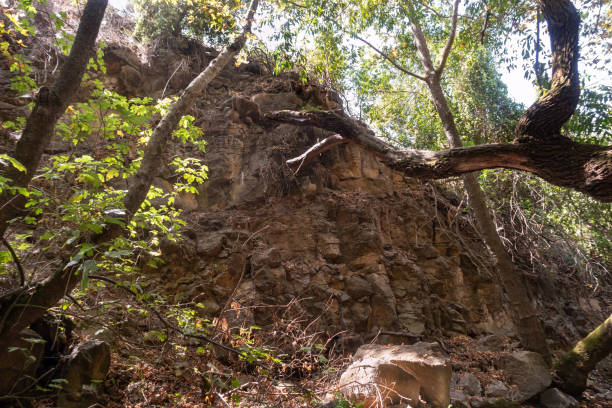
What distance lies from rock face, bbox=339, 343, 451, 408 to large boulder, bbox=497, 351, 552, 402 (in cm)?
143

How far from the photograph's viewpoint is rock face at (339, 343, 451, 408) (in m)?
3.80

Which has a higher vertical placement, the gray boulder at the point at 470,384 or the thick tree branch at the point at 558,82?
the thick tree branch at the point at 558,82

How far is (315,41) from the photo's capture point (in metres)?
7.03

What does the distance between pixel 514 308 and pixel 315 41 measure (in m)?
6.55

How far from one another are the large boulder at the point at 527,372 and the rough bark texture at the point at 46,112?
6.32 m

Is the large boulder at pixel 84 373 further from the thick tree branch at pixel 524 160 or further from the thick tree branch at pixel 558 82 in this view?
the thick tree branch at pixel 558 82

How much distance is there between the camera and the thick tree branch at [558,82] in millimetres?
2840

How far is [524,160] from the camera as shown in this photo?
298cm

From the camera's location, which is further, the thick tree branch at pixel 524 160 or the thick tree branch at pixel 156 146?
the thick tree branch at pixel 156 146

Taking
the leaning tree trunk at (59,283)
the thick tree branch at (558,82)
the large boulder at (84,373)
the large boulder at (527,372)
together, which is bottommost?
the large boulder at (84,373)

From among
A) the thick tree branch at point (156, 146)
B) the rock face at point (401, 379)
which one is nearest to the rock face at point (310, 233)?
the rock face at point (401, 379)

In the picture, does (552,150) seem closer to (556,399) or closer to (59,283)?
(556,399)

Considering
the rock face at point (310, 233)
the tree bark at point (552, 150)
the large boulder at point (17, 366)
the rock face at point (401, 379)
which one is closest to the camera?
the tree bark at point (552, 150)

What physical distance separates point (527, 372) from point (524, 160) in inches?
145
